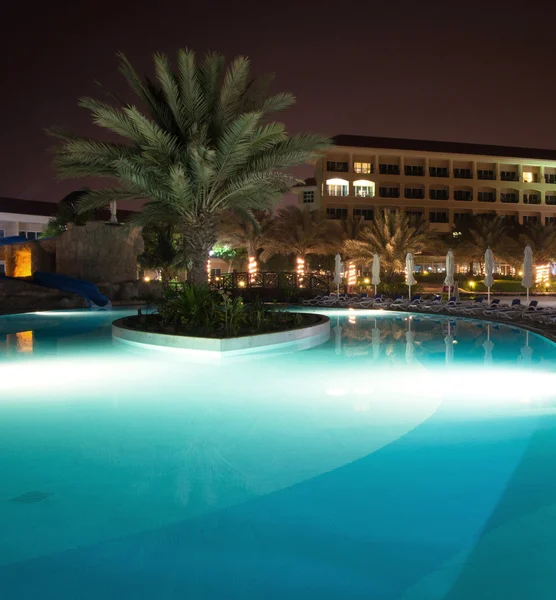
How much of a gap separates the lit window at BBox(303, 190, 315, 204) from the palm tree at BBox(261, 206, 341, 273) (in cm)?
2007

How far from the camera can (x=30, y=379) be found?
9875mm

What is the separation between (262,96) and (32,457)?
13290mm

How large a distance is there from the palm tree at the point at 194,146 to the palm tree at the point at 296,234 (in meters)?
25.3

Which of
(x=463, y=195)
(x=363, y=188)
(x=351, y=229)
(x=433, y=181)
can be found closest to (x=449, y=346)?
(x=351, y=229)

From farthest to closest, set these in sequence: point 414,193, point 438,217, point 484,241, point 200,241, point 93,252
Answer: point 414,193 → point 438,217 → point 484,241 → point 93,252 → point 200,241

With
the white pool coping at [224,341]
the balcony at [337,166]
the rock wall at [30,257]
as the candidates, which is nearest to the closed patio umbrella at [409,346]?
the white pool coping at [224,341]

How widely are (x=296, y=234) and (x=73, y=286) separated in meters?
18.7

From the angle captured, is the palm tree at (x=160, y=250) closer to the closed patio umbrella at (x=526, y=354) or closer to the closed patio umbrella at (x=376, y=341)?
the closed patio umbrella at (x=376, y=341)

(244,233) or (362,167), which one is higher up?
(362,167)

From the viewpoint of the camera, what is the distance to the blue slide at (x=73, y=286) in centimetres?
2781

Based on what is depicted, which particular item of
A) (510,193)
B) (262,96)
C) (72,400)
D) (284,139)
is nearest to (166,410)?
(72,400)

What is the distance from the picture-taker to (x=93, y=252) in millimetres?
30484

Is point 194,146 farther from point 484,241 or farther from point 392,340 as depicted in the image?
point 484,241

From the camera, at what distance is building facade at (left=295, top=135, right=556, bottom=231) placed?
60.1 m
